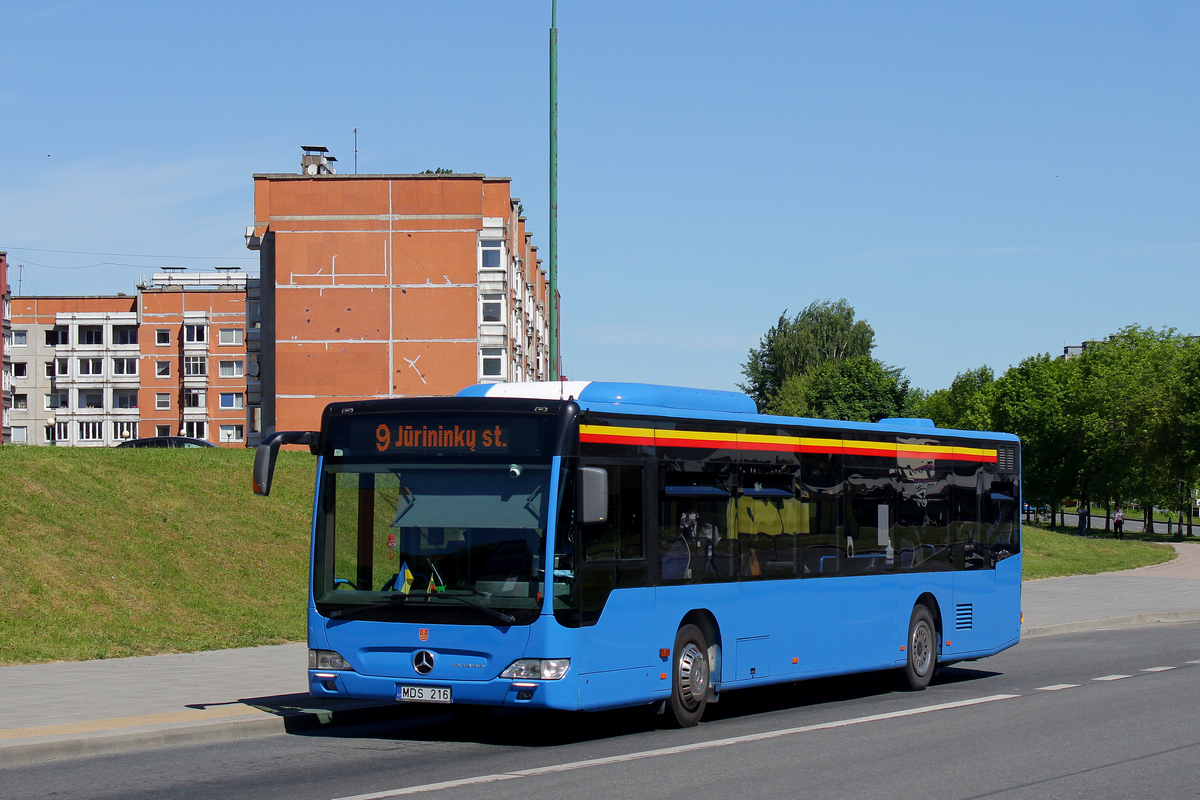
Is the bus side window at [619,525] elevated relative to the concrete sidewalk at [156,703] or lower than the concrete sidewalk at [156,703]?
elevated

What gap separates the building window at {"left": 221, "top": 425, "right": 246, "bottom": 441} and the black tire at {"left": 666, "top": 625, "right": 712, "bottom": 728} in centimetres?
9112

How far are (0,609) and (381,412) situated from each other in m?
9.62

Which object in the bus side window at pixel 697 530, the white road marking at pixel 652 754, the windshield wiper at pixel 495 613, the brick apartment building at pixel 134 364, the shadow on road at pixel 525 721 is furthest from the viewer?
the brick apartment building at pixel 134 364

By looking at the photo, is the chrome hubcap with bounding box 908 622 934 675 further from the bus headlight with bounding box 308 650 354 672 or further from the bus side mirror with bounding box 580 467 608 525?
the bus headlight with bounding box 308 650 354 672

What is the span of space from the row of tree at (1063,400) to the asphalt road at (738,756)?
58081 millimetres

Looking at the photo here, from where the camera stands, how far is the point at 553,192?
19938 millimetres

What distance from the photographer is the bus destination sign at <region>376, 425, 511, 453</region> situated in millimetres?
10914

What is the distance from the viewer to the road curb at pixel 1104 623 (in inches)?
929

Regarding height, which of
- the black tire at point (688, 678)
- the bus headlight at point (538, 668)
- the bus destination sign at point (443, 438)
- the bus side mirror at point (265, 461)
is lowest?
the black tire at point (688, 678)

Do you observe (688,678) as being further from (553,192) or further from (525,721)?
(553,192)

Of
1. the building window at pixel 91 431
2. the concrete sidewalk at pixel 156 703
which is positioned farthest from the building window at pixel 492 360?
the building window at pixel 91 431

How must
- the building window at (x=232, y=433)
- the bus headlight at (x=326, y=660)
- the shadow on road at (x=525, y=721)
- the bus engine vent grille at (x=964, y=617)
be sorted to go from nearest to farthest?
the bus headlight at (x=326, y=660), the shadow on road at (x=525, y=721), the bus engine vent grille at (x=964, y=617), the building window at (x=232, y=433)

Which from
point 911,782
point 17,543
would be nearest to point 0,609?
point 17,543

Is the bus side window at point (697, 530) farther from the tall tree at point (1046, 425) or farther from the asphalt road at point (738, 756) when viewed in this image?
the tall tree at point (1046, 425)
